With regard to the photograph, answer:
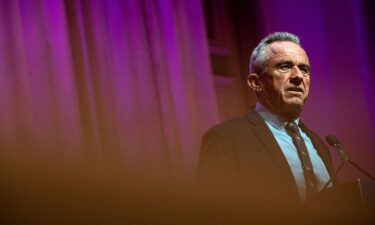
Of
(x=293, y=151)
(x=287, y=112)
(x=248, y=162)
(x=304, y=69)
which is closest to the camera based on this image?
(x=248, y=162)

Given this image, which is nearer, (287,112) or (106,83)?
(287,112)

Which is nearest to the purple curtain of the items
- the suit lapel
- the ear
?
the ear

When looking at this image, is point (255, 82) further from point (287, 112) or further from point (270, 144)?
point (270, 144)

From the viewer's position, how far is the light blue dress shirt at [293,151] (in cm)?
200

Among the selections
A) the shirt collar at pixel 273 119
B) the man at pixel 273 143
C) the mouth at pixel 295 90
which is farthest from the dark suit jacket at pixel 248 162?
the mouth at pixel 295 90

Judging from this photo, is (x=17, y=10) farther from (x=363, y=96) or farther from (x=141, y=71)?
(x=363, y=96)

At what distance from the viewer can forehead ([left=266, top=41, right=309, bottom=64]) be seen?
228cm

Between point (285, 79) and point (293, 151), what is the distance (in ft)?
1.04

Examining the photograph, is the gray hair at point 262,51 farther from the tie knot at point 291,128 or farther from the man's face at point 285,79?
the tie knot at point 291,128

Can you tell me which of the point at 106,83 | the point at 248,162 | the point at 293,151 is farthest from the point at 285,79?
the point at 106,83

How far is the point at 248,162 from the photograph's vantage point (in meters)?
1.97

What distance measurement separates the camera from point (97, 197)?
2.18 m

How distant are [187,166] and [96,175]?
0.54 metres

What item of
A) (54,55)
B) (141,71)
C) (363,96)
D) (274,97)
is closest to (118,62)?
(141,71)
